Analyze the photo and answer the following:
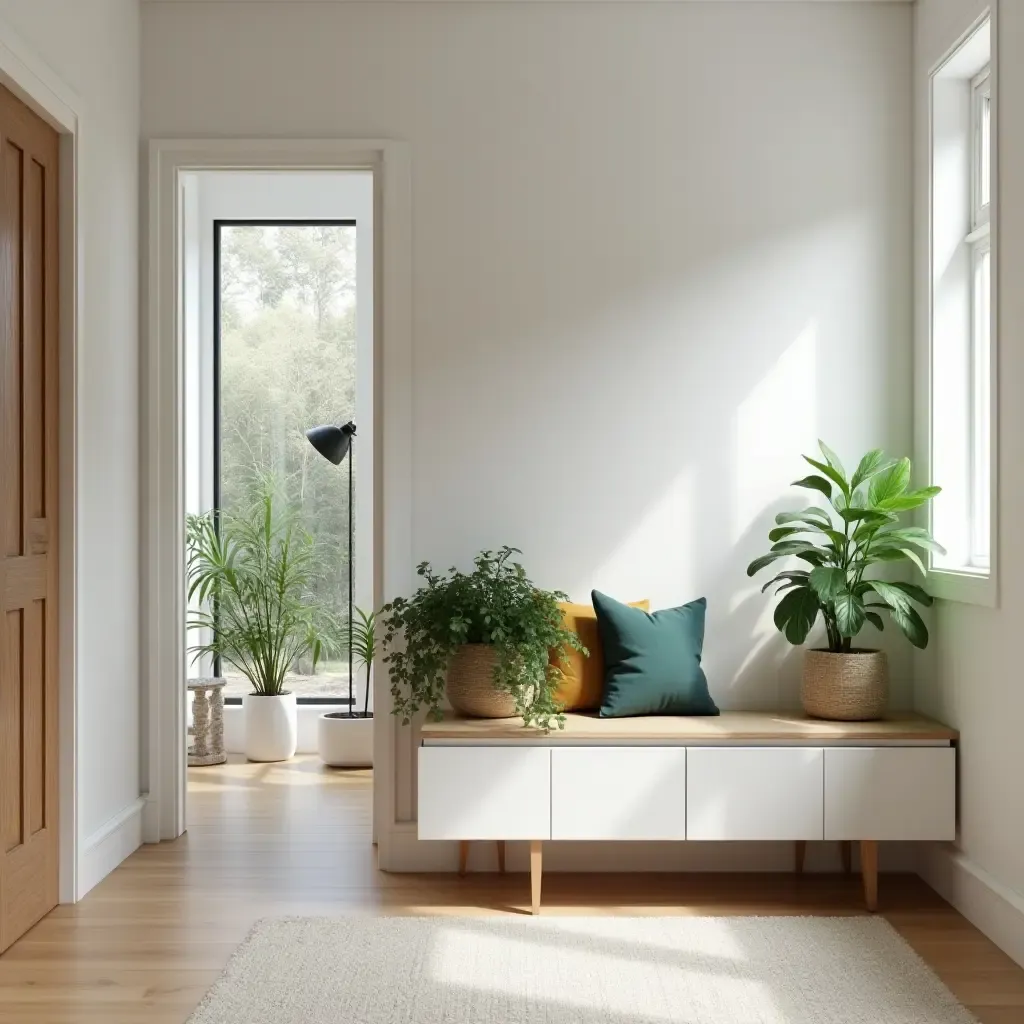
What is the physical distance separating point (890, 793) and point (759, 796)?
39 centimetres

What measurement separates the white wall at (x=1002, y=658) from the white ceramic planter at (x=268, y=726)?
125 inches

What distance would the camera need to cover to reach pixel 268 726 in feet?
18.5

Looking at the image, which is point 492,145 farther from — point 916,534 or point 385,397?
point 916,534

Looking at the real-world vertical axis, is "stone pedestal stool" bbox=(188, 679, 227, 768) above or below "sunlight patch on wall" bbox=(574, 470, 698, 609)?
below

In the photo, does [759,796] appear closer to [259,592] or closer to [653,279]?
[653,279]

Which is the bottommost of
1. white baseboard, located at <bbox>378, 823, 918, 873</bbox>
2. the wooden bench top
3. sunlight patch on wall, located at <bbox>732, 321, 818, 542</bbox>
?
white baseboard, located at <bbox>378, 823, 918, 873</bbox>

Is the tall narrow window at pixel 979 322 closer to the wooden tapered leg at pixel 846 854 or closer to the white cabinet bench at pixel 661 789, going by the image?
the white cabinet bench at pixel 661 789

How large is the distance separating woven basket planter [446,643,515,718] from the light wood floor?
573 millimetres

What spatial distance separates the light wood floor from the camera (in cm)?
283

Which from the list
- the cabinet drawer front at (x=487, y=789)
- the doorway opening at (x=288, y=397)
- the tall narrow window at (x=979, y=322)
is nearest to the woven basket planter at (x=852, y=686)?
the tall narrow window at (x=979, y=322)

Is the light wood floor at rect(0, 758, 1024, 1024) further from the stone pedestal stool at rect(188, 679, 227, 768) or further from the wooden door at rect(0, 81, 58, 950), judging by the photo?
the stone pedestal stool at rect(188, 679, 227, 768)

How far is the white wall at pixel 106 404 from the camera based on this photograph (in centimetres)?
354

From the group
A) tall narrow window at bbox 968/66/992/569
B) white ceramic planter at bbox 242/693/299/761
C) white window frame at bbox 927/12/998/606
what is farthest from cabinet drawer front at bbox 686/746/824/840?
white ceramic planter at bbox 242/693/299/761

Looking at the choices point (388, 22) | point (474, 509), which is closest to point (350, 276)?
point (388, 22)
